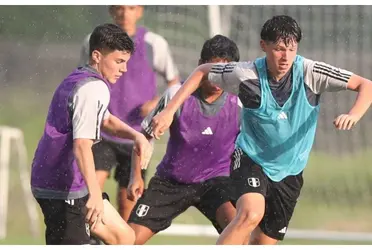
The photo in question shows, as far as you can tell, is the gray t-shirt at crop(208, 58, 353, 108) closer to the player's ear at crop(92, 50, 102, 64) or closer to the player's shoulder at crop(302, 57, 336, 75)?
the player's shoulder at crop(302, 57, 336, 75)

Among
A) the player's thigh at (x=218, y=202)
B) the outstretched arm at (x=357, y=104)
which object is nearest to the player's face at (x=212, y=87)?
the player's thigh at (x=218, y=202)

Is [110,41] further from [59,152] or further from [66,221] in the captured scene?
[66,221]

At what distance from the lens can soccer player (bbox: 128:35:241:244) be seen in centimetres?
848

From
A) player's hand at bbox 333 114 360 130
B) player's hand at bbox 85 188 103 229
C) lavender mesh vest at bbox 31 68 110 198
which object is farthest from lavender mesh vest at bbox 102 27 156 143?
player's hand at bbox 333 114 360 130

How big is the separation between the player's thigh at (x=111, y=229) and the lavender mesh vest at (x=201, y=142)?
955 mm

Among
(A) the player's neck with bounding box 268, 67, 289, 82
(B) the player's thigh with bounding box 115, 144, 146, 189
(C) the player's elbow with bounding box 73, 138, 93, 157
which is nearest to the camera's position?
(C) the player's elbow with bounding box 73, 138, 93, 157

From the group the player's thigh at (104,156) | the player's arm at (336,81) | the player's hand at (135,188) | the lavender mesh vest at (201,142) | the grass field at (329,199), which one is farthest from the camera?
the grass field at (329,199)

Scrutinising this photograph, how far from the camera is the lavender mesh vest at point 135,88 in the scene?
33.8 ft

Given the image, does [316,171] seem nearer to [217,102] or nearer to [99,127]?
[217,102]

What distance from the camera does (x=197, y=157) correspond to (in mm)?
8531

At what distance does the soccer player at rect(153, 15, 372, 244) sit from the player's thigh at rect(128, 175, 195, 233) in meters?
0.68

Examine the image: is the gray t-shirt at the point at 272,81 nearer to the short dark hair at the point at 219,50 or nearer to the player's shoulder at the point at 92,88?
the short dark hair at the point at 219,50

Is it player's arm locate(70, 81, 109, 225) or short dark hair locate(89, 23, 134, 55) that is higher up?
short dark hair locate(89, 23, 134, 55)

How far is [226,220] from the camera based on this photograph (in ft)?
27.3
